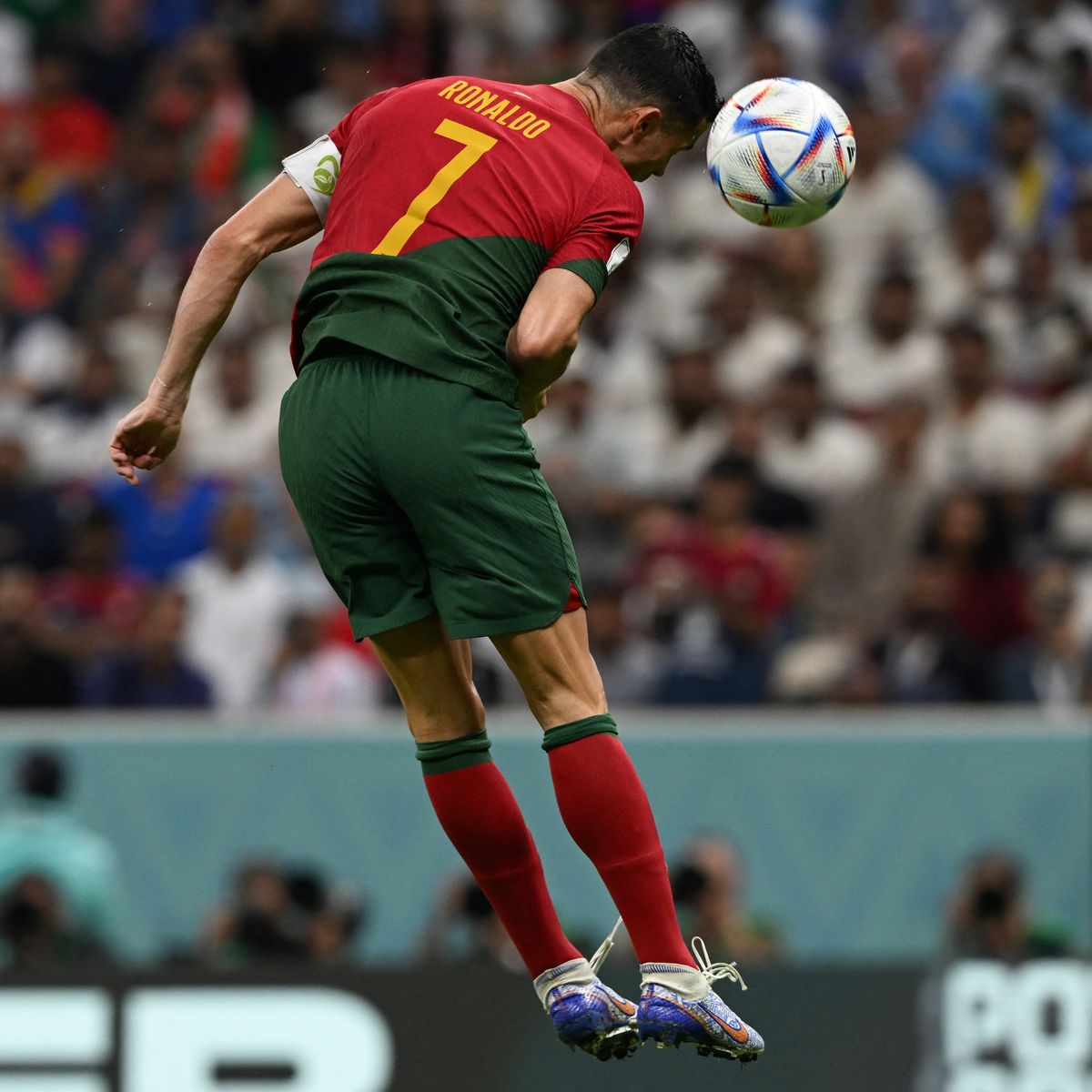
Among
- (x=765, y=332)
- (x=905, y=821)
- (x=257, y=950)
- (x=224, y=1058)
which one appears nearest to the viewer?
(x=224, y=1058)

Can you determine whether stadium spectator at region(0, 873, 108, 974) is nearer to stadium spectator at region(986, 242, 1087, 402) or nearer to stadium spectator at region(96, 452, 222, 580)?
stadium spectator at region(96, 452, 222, 580)

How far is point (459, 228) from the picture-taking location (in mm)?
4875

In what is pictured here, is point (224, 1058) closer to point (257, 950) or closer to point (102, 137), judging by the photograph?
point (257, 950)

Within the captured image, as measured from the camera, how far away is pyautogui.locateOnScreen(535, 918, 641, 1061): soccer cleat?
4984 mm

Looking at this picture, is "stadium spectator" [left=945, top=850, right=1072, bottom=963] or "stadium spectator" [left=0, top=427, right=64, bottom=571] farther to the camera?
"stadium spectator" [left=0, top=427, right=64, bottom=571]

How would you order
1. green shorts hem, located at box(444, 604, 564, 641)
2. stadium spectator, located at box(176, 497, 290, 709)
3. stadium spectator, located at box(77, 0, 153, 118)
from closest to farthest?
green shorts hem, located at box(444, 604, 564, 641)
stadium spectator, located at box(176, 497, 290, 709)
stadium spectator, located at box(77, 0, 153, 118)

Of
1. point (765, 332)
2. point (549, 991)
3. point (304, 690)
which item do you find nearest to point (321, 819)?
point (304, 690)

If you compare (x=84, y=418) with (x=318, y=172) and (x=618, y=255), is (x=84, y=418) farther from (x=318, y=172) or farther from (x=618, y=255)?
(x=618, y=255)

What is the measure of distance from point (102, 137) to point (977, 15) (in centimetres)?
539

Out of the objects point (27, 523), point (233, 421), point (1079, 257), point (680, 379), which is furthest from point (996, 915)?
point (27, 523)

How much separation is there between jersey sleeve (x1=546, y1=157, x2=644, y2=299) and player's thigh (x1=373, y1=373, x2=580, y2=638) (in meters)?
0.34

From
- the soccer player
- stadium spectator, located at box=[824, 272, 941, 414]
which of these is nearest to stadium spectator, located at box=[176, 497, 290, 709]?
stadium spectator, located at box=[824, 272, 941, 414]

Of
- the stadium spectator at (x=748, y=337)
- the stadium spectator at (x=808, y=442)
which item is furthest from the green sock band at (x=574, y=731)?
the stadium spectator at (x=748, y=337)

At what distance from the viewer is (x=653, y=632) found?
10250 mm
